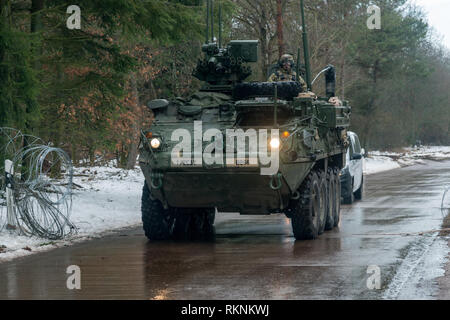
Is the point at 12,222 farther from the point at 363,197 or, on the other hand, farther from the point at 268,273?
the point at 363,197

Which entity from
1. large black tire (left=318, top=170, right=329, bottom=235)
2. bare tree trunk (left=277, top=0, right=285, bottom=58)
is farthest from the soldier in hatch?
bare tree trunk (left=277, top=0, right=285, bottom=58)

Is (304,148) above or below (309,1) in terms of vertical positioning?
below

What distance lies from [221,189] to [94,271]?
9.35 ft

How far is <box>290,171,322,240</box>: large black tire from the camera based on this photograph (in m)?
12.7

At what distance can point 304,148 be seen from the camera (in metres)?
12.4

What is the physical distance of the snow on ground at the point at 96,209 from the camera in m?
12.3

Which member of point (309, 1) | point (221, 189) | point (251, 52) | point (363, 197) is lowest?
point (363, 197)

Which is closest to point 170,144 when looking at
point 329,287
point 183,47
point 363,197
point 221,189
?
point 221,189

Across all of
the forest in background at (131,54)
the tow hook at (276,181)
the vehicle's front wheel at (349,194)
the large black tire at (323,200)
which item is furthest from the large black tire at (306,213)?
the vehicle's front wheel at (349,194)

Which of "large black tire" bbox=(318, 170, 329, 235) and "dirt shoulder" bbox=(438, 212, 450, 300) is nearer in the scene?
"dirt shoulder" bbox=(438, 212, 450, 300)

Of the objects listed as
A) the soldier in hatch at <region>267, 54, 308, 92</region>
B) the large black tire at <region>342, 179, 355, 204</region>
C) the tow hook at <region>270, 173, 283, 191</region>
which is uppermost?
the soldier in hatch at <region>267, 54, 308, 92</region>

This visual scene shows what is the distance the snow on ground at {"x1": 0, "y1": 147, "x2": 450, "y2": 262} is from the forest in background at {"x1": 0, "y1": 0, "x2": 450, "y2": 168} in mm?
1047

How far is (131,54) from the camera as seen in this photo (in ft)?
85.6

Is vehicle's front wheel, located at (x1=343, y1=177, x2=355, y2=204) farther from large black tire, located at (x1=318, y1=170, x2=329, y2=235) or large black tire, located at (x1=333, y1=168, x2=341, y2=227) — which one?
large black tire, located at (x1=318, y1=170, x2=329, y2=235)
